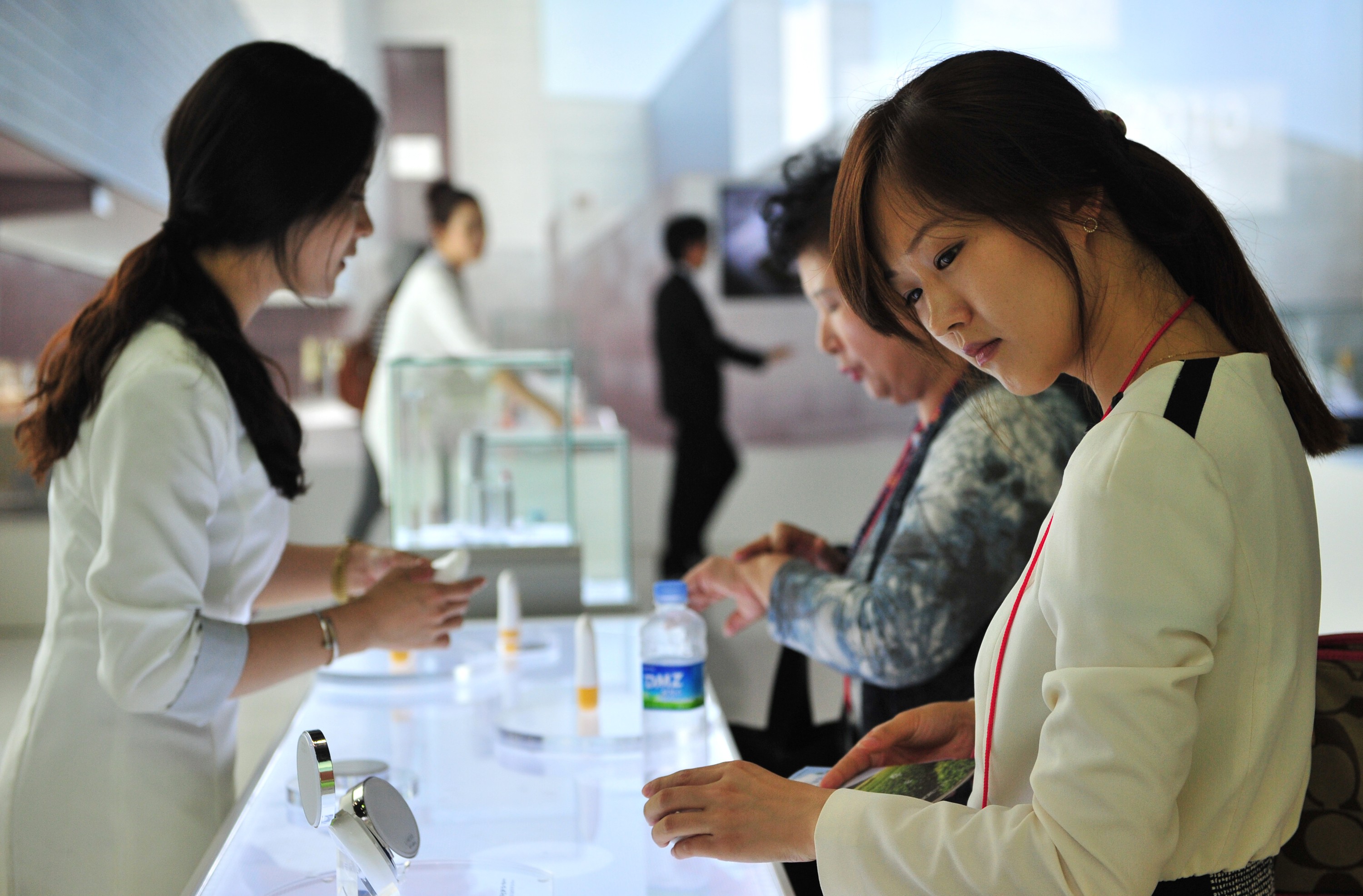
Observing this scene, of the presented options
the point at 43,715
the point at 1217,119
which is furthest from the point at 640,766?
the point at 1217,119

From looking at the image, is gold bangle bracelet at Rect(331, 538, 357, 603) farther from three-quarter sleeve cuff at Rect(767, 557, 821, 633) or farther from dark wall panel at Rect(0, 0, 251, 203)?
dark wall panel at Rect(0, 0, 251, 203)

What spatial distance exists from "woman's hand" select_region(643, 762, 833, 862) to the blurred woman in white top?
247 centimetres

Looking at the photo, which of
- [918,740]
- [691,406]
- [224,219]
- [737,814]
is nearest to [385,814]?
[737,814]

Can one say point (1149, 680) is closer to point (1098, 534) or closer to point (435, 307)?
point (1098, 534)

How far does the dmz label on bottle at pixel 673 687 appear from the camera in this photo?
1.24 meters

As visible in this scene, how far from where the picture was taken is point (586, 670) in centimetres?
142

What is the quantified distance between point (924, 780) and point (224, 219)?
3.08 feet

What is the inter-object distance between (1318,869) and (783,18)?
6.42m

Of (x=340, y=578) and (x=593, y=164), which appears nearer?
(x=340, y=578)

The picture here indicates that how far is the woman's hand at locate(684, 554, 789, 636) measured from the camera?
59.4 inches

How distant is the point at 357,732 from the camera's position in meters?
1.36

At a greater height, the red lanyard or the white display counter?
the red lanyard

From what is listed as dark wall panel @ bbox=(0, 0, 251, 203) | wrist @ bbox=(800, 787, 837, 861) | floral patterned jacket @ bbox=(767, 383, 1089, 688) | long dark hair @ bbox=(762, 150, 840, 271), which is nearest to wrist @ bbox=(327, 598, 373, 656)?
floral patterned jacket @ bbox=(767, 383, 1089, 688)

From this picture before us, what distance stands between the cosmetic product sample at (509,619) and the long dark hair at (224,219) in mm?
552
